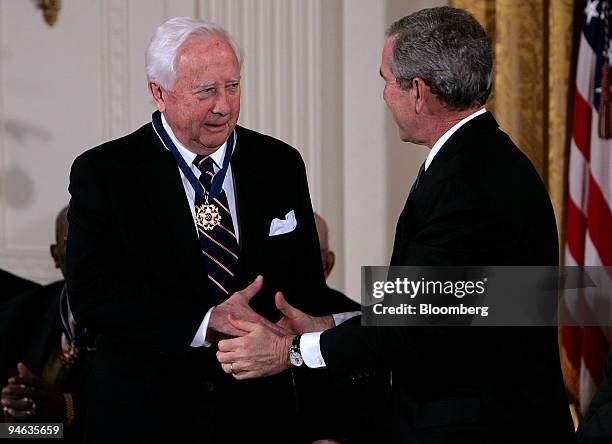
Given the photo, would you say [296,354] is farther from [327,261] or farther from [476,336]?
[327,261]

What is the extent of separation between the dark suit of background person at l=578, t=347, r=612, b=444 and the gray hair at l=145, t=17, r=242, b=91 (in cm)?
129

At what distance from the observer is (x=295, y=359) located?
2668 mm

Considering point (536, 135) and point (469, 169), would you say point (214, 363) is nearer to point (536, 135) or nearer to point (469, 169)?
point (469, 169)

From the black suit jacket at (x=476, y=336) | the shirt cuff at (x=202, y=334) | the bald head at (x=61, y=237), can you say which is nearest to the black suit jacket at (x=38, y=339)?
the bald head at (x=61, y=237)

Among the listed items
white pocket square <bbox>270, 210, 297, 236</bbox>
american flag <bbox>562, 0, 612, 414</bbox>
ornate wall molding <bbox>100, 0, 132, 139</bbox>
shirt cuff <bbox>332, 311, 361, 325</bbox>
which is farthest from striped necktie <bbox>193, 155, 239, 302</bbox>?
ornate wall molding <bbox>100, 0, 132, 139</bbox>

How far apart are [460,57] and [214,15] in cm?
314

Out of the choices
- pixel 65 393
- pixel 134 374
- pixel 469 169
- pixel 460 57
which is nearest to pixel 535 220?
pixel 469 169

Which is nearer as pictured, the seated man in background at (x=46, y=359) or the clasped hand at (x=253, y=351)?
the clasped hand at (x=253, y=351)

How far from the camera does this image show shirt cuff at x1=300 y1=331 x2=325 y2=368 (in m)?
2.61

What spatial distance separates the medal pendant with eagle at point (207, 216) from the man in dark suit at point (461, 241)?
1.57ft

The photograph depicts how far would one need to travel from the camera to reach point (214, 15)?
5406mm

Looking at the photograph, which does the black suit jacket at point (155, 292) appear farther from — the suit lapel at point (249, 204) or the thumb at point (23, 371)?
the thumb at point (23, 371)

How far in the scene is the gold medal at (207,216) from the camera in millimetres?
2779

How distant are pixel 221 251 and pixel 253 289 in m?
0.15
